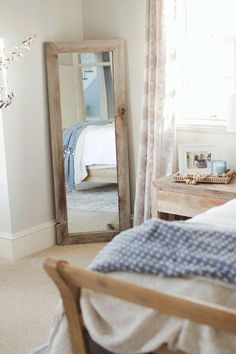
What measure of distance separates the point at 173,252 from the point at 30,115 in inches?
93.8

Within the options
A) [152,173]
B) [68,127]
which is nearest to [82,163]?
[68,127]

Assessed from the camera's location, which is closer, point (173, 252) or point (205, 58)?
point (173, 252)

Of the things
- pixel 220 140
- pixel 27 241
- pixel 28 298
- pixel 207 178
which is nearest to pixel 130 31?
pixel 220 140

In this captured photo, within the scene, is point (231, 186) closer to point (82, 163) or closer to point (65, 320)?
point (82, 163)

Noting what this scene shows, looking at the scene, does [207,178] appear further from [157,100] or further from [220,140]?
[157,100]

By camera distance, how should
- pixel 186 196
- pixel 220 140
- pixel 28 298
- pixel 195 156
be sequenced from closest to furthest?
pixel 28 298, pixel 186 196, pixel 195 156, pixel 220 140

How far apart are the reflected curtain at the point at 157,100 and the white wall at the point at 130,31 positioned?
0.23 m

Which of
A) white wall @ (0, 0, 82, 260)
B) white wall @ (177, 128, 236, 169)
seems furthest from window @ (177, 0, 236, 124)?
white wall @ (0, 0, 82, 260)

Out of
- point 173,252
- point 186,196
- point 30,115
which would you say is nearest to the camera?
point 173,252

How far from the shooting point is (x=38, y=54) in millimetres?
3721

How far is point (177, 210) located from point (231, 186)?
0.39 metres

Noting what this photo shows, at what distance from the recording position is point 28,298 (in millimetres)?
3066

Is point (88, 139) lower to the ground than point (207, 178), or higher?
higher

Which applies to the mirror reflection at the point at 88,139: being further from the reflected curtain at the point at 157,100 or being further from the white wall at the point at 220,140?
the white wall at the point at 220,140
